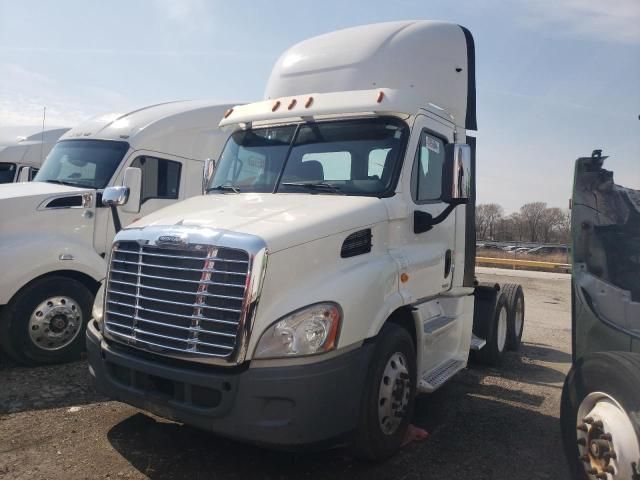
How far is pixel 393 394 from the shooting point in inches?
151

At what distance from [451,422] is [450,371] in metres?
0.45

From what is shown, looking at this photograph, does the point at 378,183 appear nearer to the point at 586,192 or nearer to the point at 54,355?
the point at 586,192

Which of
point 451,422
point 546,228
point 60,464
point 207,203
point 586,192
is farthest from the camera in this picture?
point 546,228

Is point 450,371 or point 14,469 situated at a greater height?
point 450,371

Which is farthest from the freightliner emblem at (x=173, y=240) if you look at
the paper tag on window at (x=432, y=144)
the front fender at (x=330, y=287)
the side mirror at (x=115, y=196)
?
the paper tag on window at (x=432, y=144)

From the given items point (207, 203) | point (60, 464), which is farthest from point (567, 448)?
point (60, 464)

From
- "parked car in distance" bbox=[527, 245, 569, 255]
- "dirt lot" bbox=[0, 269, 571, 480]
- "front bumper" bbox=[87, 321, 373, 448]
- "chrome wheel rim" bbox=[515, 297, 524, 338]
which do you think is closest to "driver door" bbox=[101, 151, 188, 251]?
"dirt lot" bbox=[0, 269, 571, 480]

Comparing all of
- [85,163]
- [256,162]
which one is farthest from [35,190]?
[256,162]

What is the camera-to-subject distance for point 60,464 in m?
3.81

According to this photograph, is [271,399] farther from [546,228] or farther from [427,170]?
[546,228]

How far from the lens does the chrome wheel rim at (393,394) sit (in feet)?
12.3

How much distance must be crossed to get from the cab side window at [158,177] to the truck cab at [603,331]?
17.3ft

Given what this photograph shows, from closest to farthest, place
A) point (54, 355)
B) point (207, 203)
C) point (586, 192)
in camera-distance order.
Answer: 1. point (586, 192)
2. point (207, 203)
3. point (54, 355)

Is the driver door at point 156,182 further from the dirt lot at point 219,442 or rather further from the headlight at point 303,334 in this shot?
the headlight at point 303,334
